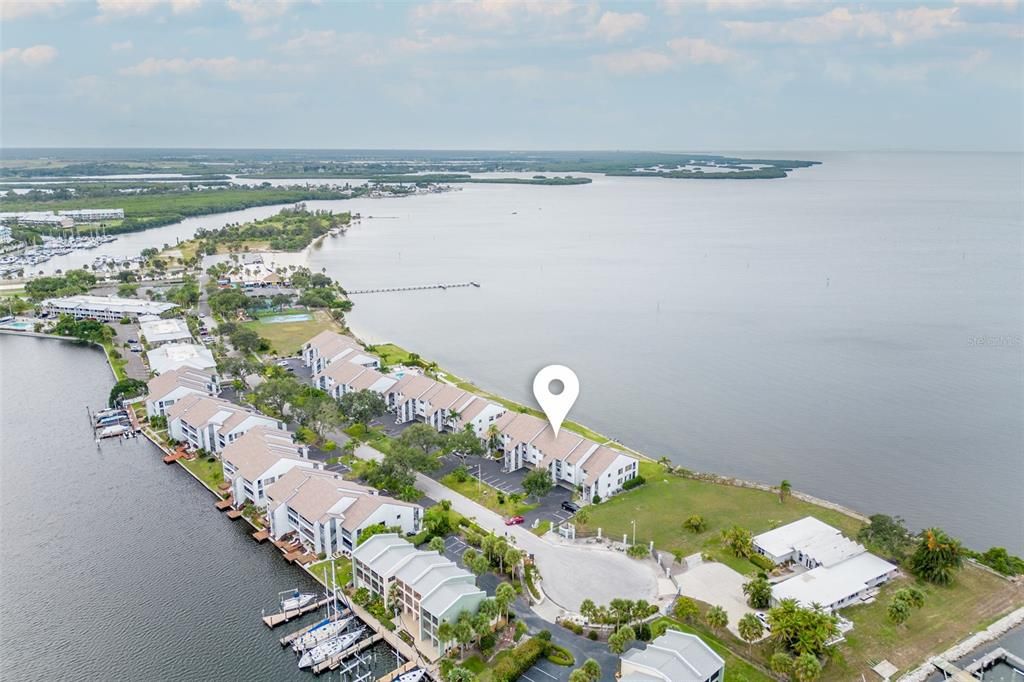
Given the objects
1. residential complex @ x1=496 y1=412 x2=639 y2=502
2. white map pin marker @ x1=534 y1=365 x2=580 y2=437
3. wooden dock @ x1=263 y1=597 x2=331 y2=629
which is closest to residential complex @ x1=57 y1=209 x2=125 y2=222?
residential complex @ x1=496 y1=412 x2=639 y2=502

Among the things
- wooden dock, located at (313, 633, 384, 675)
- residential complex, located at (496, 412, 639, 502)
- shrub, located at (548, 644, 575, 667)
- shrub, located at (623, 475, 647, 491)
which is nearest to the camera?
shrub, located at (548, 644, 575, 667)

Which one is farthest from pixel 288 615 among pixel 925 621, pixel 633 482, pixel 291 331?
pixel 291 331

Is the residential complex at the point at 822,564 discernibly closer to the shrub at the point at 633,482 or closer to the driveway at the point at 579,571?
the driveway at the point at 579,571

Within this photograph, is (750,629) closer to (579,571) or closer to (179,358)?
(579,571)

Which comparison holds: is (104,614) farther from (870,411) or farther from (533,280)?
(533,280)

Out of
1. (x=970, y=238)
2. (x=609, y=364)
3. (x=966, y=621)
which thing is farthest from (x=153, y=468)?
(x=970, y=238)

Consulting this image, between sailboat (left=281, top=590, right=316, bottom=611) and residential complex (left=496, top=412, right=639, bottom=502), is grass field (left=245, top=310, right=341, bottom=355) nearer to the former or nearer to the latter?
residential complex (left=496, top=412, right=639, bottom=502)
